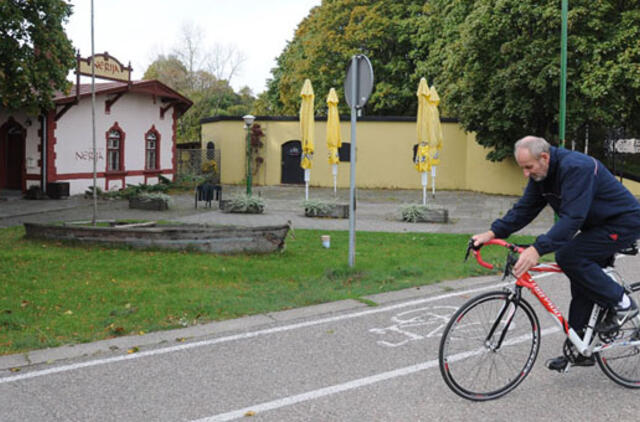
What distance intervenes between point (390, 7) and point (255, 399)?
33.9 metres

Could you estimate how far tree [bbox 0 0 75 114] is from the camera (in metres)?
17.3

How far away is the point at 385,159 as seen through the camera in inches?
1217

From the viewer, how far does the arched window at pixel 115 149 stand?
25.8m

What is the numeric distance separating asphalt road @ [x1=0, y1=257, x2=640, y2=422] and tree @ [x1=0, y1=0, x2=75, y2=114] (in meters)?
14.0

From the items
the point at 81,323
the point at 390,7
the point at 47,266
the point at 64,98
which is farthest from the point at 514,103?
the point at 81,323

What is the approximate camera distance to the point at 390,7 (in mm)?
35688

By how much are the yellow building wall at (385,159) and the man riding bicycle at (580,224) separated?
2532cm

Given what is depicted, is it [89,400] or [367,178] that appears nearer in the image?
[89,400]

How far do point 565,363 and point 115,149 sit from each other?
78.6 feet

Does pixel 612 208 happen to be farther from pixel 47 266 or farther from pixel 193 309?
pixel 47 266

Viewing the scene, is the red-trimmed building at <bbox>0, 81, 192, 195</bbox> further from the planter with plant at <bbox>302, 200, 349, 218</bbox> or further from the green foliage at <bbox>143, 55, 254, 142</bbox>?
the green foliage at <bbox>143, 55, 254, 142</bbox>

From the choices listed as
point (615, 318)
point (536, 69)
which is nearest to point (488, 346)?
point (615, 318)

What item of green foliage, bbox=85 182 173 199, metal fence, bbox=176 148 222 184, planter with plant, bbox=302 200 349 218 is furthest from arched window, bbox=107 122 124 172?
planter with plant, bbox=302 200 349 218

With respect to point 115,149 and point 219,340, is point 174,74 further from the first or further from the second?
point 219,340
